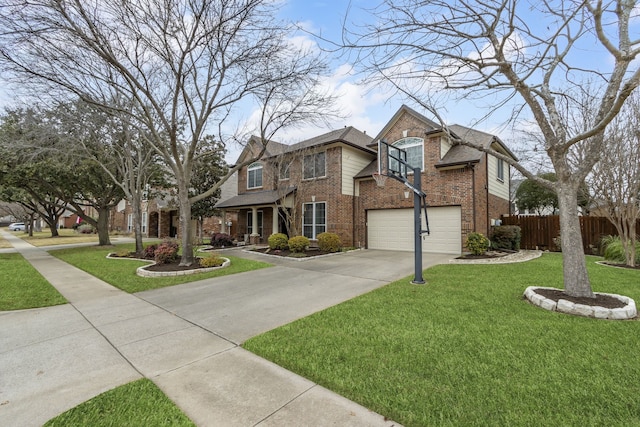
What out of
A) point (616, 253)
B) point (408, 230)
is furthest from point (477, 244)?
point (616, 253)

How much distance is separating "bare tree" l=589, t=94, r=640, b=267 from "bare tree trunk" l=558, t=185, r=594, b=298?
6.03 meters

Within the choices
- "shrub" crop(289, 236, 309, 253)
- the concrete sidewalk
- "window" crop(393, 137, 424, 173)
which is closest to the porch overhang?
"shrub" crop(289, 236, 309, 253)

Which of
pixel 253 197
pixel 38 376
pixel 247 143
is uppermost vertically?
pixel 247 143

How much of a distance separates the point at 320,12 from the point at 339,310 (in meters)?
5.58

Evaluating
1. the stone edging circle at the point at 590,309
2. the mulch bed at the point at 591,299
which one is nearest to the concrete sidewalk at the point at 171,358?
the stone edging circle at the point at 590,309

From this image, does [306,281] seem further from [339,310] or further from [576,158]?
[576,158]

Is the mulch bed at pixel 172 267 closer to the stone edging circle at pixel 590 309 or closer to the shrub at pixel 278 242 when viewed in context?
the shrub at pixel 278 242

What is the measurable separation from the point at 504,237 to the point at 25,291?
53.2 ft

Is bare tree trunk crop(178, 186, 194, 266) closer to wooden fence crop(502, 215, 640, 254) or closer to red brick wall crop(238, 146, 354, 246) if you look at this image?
red brick wall crop(238, 146, 354, 246)

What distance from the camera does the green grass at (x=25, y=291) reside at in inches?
229

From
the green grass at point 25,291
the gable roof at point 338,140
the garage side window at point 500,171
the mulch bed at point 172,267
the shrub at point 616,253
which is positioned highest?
the gable roof at point 338,140

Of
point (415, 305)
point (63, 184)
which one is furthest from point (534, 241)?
point (63, 184)

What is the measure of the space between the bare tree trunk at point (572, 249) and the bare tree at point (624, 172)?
6.03 meters

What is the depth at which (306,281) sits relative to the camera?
7.63 metres
